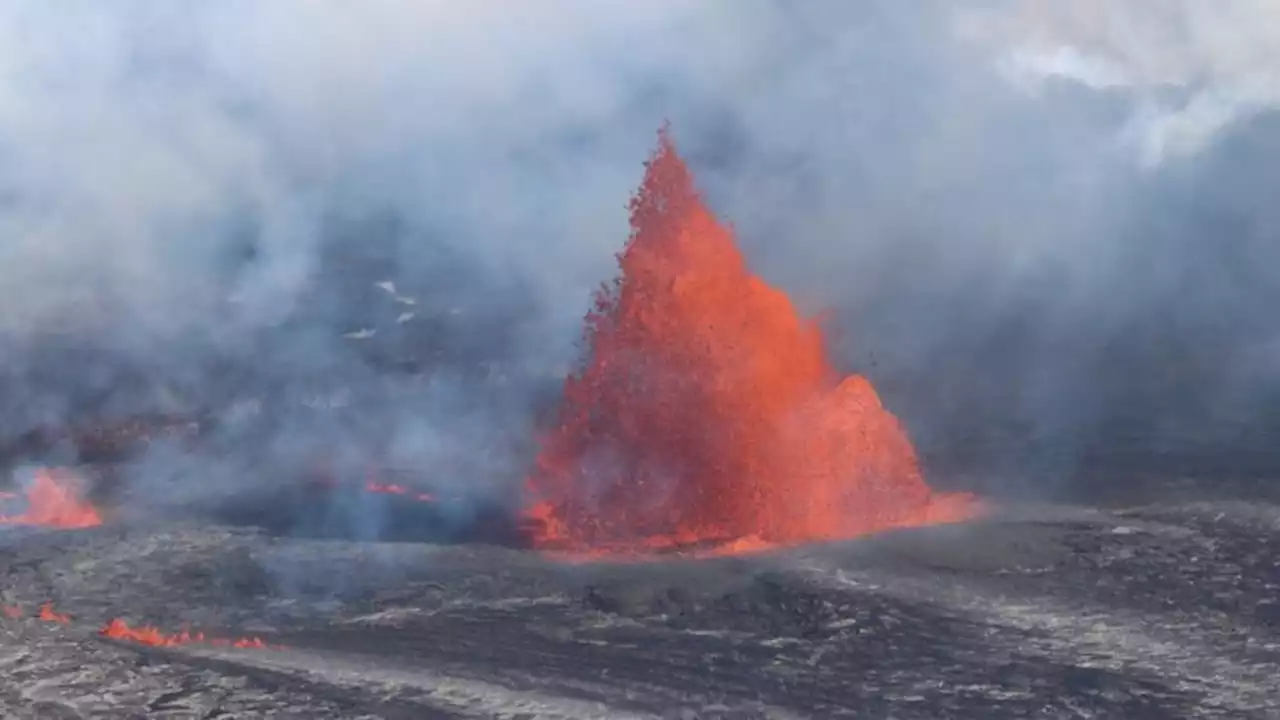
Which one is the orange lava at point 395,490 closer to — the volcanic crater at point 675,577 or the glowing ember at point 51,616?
the volcanic crater at point 675,577

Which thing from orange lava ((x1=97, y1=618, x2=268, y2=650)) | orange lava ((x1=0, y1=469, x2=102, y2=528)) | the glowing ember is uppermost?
orange lava ((x1=0, y1=469, x2=102, y2=528))

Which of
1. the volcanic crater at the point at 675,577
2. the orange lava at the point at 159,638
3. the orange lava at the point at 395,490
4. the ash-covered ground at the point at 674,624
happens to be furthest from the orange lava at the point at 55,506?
the orange lava at the point at 159,638

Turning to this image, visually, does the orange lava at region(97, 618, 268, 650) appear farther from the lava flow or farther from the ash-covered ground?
the lava flow

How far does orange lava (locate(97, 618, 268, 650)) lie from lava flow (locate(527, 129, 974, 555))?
23.0 ft

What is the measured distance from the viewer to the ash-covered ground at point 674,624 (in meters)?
18.0

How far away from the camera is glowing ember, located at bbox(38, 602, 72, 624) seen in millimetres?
21172

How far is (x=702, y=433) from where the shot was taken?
2761 cm

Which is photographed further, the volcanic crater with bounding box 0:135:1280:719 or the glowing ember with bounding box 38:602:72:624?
the glowing ember with bounding box 38:602:72:624

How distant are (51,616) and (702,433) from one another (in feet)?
41.0

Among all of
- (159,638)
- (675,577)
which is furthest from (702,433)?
(159,638)

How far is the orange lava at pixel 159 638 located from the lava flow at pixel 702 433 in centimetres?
700

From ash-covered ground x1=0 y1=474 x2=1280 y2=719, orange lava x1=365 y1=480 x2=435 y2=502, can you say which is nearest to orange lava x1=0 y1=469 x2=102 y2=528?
ash-covered ground x1=0 y1=474 x2=1280 y2=719

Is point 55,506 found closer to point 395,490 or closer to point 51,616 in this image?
point 395,490

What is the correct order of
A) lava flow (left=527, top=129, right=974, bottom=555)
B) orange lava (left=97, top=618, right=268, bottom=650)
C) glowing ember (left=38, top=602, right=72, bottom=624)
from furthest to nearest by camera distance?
lava flow (left=527, top=129, right=974, bottom=555) < glowing ember (left=38, top=602, right=72, bottom=624) < orange lava (left=97, top=618, right=268, bottom=650)
